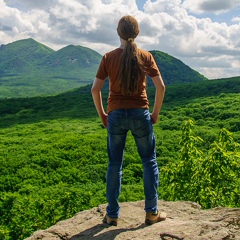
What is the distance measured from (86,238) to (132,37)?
3291mm

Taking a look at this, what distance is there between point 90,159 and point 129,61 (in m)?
29.5

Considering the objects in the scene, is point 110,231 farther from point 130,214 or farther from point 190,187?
point 190,187

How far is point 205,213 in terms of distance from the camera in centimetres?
635

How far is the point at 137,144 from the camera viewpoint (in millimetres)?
5719

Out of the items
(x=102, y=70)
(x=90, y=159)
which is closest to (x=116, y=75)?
(x=102, y=70)

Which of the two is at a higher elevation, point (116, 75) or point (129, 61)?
point (129, 61)

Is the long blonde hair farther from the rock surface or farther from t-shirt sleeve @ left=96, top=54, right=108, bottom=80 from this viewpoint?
the rock surface

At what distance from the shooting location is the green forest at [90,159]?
33.8ft

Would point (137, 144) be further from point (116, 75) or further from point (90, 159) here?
point (90, 159)

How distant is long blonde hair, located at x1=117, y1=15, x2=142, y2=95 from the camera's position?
17.4 feet

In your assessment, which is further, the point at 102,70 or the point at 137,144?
the point at 137,144

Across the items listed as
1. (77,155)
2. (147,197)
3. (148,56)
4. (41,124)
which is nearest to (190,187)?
(147,197)

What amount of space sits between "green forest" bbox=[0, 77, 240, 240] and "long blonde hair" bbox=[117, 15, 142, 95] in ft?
16.0

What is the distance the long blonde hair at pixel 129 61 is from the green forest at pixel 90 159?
4888 mm
